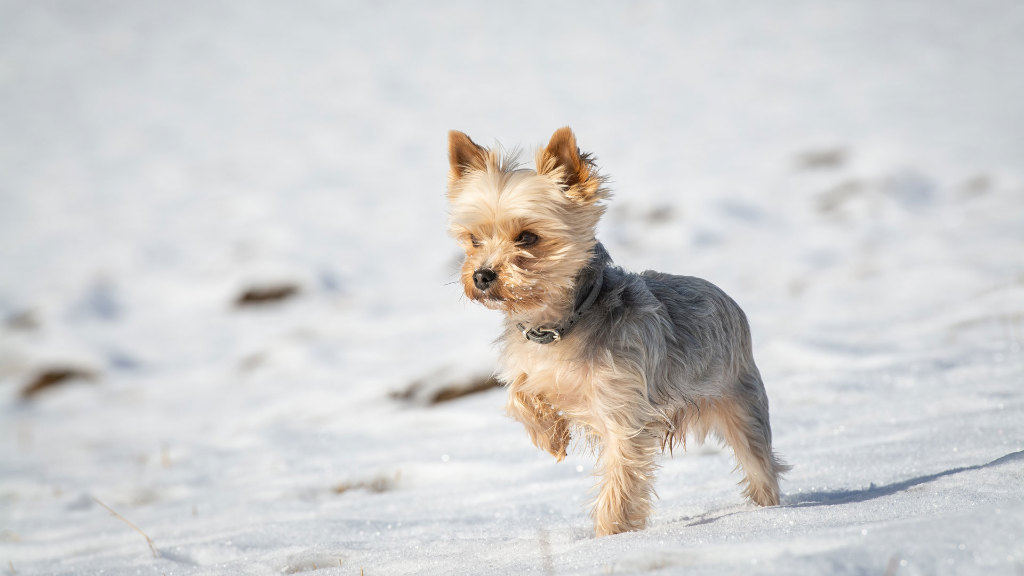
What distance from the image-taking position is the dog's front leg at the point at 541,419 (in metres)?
4.26

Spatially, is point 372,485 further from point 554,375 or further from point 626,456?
point 626,456

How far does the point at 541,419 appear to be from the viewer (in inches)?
170

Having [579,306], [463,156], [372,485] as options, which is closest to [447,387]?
[372,485]

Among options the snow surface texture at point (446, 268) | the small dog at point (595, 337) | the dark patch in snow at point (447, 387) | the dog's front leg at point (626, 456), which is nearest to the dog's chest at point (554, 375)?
the small dog at point (595, 337)

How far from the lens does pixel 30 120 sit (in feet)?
87.7

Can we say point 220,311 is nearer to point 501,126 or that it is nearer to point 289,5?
point 501,126

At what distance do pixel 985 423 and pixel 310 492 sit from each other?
4551 mm

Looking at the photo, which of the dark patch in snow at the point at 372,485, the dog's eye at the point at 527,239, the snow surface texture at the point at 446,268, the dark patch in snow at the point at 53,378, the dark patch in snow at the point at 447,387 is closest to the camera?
the dog's eye at the point at 527,239

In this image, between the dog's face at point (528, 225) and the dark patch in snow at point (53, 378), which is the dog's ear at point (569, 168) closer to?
the dog's face at point (528, 225)

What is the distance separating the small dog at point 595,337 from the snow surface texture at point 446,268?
13.4 inches

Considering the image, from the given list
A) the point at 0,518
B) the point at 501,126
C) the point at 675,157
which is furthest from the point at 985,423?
the point at 501,126

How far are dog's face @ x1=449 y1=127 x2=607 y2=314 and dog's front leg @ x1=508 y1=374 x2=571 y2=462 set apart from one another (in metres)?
0.47

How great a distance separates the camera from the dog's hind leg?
4.37 metres

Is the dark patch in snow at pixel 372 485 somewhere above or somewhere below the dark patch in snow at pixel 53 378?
above
